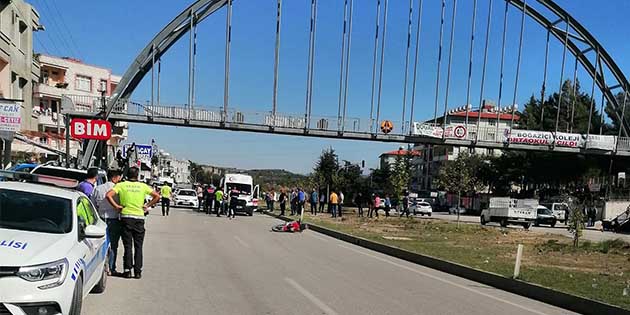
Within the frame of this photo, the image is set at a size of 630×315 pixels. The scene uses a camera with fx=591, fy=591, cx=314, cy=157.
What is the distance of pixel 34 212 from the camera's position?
6.70 metres

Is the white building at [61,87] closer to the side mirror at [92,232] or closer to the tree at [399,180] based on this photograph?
the tree at [399,180]

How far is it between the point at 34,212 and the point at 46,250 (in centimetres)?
129

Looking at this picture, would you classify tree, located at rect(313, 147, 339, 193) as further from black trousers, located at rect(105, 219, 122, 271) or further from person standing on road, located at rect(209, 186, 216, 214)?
black trousers, located at rect(105, 219, 122, 271)

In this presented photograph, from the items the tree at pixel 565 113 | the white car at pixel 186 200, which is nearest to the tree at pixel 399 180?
the white car at pixel 186 200

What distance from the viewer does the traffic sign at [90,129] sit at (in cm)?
3996

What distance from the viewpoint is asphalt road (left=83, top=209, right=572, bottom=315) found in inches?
320

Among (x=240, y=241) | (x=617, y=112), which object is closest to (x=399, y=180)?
(x=617, y=112)

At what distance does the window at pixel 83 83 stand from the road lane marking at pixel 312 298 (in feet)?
219

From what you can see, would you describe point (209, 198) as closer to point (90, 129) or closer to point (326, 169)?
point (90, 129)

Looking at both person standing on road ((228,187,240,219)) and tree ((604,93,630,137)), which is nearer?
person standing on road ((228,187,240,219))

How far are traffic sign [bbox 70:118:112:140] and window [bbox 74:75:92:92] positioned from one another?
30204 mm

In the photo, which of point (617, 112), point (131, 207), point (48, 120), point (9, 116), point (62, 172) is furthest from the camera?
point (617, 112)

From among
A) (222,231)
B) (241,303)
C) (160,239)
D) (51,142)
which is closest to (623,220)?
(222,231)

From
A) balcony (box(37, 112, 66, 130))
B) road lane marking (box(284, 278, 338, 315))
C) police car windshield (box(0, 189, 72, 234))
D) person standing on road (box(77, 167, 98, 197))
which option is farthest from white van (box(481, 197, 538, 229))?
balcony (box(37, 112, 66, 130))
